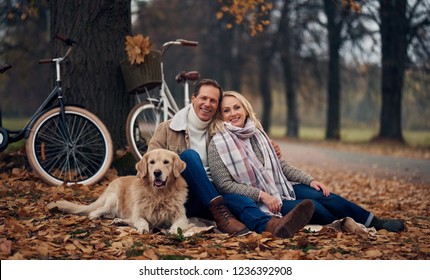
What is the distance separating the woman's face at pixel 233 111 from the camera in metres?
4.95

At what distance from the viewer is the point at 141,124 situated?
645 centimetres

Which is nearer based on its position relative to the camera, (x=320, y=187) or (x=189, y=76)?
(x=320, y=187)

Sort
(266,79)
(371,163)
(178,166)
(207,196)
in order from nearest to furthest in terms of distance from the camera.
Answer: (178,166), (207,196), (371,163), (266,79)

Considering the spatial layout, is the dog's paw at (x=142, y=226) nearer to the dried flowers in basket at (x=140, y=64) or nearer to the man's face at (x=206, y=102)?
the man's face at (x=206, y=102)

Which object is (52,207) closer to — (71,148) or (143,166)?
(143,166)

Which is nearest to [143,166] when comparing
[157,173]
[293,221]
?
[157,173]

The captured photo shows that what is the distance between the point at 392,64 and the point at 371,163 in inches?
194

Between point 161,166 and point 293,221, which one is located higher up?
point 161,166

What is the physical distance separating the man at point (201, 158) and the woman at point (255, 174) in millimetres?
108

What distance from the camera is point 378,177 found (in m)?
9.74

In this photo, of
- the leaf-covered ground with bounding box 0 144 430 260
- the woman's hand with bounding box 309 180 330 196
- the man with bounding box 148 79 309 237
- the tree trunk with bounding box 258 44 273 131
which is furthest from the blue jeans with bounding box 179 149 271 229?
the tree trunk with bounding box 258 44 273 131

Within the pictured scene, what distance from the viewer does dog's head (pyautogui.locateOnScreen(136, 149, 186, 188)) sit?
448 centimetres

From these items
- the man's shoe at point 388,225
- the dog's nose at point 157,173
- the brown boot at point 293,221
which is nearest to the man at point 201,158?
the brown boot at point 293,221

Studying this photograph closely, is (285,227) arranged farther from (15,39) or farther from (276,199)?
(15,39)
